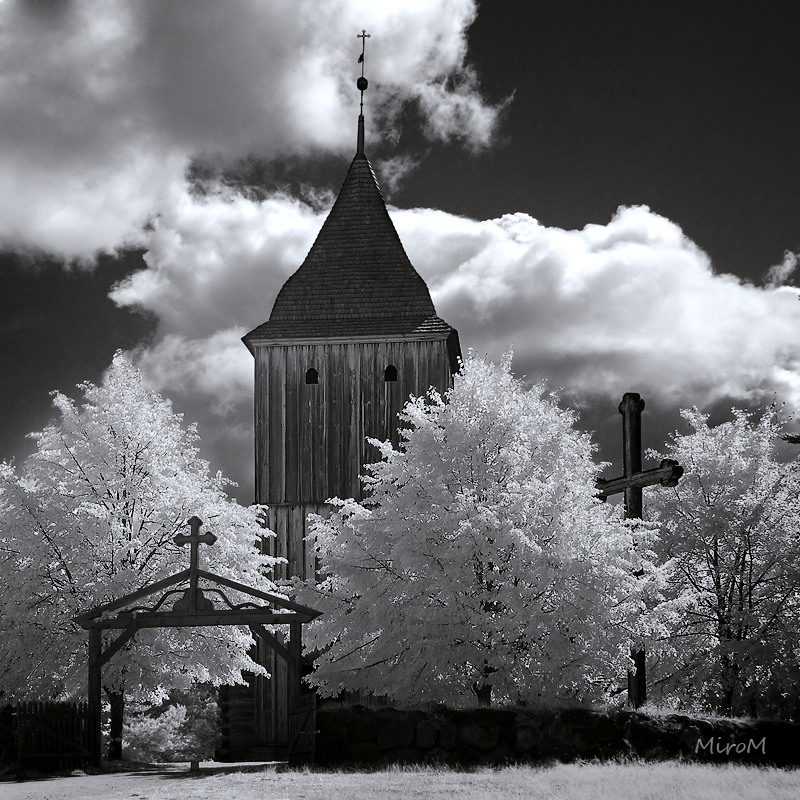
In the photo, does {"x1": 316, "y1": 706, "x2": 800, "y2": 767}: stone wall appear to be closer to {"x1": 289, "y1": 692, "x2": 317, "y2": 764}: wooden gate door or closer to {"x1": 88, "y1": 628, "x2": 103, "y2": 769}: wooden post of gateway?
{"x1": 289, "y1": 692, "x2": 317, "y2": 764}: wooden gate door

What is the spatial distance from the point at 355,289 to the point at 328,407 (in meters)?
3.54

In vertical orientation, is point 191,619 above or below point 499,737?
above

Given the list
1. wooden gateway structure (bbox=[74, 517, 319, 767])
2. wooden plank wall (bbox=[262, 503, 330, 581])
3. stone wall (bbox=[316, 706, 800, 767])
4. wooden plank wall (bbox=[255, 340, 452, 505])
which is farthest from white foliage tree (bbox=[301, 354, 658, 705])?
wooden plank wall (bbox=[255, 340, 452, 505])

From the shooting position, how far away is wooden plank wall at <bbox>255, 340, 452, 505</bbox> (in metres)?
29.8

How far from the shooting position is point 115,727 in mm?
21859

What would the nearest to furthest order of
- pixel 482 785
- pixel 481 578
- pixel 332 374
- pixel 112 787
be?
pixel 482 785
pixel 112 787
pixel 481 578
pixel 332 374

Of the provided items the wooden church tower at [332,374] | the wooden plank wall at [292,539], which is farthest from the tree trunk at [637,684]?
the wooden church tower at [332,374]

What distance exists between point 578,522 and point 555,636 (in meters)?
1.88

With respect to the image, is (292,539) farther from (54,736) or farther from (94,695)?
(54,736)

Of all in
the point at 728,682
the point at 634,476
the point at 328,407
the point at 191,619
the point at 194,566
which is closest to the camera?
the point at 191,619

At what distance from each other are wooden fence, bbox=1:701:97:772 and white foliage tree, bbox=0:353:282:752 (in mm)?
2495

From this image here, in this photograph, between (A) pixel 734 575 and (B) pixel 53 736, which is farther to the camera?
(A) pixel 734 575

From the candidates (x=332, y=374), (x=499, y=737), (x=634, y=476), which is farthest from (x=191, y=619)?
(x=332, y=374)

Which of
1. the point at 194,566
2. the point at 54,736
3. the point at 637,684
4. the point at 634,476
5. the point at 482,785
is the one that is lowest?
the point at 54,736
